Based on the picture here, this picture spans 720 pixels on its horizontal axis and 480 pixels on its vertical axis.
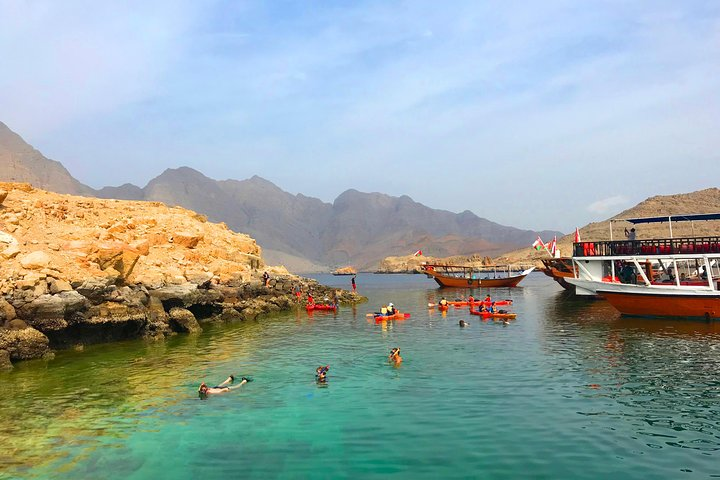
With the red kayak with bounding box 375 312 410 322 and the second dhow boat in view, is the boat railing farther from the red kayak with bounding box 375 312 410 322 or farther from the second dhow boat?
the red kayak with bounding box 375 312 410 322

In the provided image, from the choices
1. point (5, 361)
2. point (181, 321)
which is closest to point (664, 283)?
point (181, 321)

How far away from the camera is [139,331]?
36.7 metres

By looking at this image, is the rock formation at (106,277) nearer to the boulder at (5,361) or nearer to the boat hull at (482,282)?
the boulder at (5,361)

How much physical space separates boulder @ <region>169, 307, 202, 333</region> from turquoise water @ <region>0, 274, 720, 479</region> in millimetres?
6865

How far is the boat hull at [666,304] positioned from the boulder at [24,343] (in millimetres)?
42956

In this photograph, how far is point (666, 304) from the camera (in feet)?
127

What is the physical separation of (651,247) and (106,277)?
144ft

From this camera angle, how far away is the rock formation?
93.4ft

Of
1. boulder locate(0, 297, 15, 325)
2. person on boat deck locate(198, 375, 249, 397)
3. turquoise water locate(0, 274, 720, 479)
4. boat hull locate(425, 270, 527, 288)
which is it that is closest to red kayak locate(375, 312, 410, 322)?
turquoise water locate(0, 274, 720, 479)

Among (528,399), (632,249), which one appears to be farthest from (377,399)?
(632,249)

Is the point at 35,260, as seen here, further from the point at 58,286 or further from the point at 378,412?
the point at 378,412

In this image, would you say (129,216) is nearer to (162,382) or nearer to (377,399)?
(162,382)

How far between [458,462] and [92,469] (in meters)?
10.2

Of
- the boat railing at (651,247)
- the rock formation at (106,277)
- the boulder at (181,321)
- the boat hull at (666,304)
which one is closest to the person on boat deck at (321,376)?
the rock formation at (106,277)
